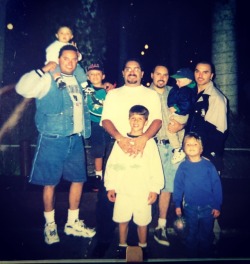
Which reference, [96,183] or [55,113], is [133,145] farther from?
[96,183]

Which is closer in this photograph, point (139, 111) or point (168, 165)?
point (139, 111)

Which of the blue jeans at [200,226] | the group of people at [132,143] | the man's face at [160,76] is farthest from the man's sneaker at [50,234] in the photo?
the man's face at [160,76]

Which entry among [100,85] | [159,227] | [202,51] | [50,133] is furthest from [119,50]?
[159,227]

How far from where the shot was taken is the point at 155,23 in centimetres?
502

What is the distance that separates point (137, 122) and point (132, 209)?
3.57ft

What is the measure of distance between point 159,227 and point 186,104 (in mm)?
1790

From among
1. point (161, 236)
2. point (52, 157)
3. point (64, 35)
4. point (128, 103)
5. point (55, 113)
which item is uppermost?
point (64, 35)

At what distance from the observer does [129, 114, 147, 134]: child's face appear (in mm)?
3371

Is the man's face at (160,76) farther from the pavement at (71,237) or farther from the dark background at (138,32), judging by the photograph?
the pavement at (71,237)

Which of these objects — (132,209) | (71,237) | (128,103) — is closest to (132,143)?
(128,103)

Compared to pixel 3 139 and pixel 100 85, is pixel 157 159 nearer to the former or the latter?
pixel 100 85

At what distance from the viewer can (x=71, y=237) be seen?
3824mm

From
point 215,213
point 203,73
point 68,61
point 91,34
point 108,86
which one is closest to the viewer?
point 215,213

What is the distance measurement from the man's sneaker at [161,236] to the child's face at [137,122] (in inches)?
58.5
